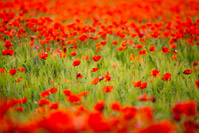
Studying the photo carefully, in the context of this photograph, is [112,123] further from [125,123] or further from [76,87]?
[76,87]

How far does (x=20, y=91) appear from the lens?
68.7 inches

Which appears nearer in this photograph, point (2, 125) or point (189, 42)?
point (2, 125)

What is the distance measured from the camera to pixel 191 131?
869mm

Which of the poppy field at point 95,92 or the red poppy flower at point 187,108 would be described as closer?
the poppy field at point 95,92

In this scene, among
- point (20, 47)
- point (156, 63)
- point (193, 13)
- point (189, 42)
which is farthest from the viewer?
point (193, 13)

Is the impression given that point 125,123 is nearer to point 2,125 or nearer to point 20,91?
point 2,125

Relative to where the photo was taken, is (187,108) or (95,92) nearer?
(187,108)

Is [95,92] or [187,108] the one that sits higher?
[187,108]

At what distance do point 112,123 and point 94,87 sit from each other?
0.86 metres

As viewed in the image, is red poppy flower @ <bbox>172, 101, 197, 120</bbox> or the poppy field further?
red poppy flower @ <bbox>172, 101, 197, 120</bbox>

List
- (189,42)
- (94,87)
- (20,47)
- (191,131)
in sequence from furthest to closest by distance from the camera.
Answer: (189,42) → (20,47) → (94,87) → (191,131)

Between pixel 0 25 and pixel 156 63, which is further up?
pixel 0 25

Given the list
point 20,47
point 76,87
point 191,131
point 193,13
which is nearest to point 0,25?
point 20,47

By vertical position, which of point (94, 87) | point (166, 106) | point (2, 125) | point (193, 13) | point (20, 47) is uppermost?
point (193, 13)
